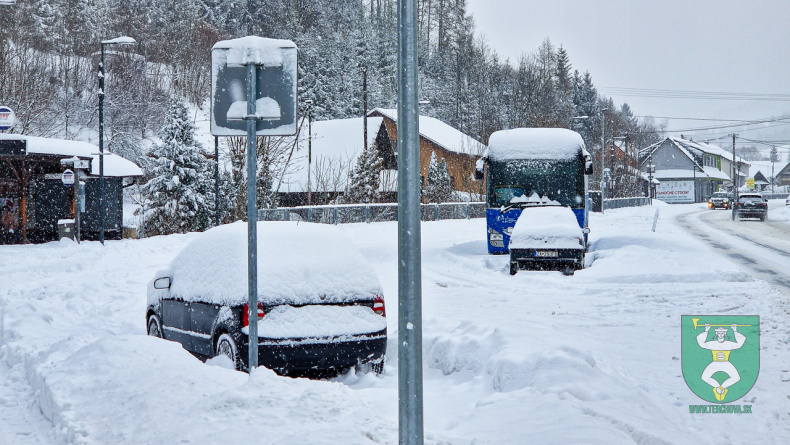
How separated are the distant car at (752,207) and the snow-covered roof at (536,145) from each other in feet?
96.6

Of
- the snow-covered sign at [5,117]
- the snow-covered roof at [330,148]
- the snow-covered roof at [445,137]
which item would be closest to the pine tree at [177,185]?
the snow-covered roof at [330,148]

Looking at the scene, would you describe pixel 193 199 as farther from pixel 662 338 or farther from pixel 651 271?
pixel 662 338

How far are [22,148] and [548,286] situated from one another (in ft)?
70.5

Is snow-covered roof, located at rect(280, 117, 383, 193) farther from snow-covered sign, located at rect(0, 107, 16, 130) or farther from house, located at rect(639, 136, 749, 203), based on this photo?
house, located at rect(639, 136, 749, 203)

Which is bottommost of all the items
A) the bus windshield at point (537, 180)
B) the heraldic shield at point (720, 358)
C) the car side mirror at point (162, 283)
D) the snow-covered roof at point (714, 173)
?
the heraldic shield at point (720, 358)

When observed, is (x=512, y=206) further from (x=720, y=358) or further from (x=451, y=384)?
(x=451, y=384)

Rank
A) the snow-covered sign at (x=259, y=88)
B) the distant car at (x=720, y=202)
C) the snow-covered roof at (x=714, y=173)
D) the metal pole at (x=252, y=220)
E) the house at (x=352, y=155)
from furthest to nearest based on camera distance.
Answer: the snow-covered roof at (x=714, y=173) < the distant car at (x=720, y=202) < the house at (x=352, y=155) < the snow-covered sign at (x=259, y=88) < the metal pole at (x=252, y=220)

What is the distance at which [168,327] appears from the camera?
8.29 metres

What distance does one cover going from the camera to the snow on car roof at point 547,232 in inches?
623

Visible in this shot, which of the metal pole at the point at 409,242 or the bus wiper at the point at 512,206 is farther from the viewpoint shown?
the bus wiper at the point at 512,206

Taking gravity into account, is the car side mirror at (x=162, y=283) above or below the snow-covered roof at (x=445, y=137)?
below

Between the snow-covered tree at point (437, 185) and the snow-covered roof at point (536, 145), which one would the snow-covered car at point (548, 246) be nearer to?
the snow-covered roof at point (536, 145)

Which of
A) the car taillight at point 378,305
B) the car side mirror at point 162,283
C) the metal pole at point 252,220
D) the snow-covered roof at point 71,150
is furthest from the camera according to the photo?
the snow-covered roof at point 71,150

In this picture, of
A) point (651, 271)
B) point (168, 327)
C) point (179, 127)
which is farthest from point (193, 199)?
point (168, 327)
